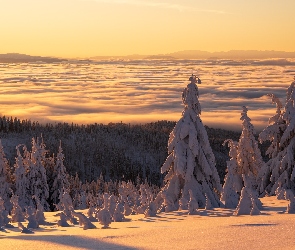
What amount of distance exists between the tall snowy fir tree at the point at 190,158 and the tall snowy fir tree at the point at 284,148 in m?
4.60

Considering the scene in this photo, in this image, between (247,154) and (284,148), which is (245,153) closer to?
(247,154)

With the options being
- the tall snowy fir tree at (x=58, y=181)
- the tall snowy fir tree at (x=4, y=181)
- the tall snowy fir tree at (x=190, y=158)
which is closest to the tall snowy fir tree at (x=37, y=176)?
the tall snowy fir tree at (x=4, y=181)

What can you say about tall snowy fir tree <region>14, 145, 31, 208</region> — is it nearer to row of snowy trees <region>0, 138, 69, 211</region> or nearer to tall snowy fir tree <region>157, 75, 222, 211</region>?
row of snowy trees <region>0, 138, 69, 211</region>

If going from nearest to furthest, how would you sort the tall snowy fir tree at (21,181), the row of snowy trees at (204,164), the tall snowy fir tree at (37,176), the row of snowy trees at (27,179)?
the row of snowy trees at (204,164) → the row of snowy trees at (27,179) → the tall snowy fir tree at (21,181) → the tall snowy fir tree at (37,176)

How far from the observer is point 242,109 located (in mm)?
33375

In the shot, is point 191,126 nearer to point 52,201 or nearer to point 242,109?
point 242,109

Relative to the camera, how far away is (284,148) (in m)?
26.6

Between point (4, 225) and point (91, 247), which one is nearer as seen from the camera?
point (91, 247)

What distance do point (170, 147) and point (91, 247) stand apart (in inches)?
601

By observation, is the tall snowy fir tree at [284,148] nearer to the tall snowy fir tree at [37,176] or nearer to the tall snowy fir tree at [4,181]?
the tall snowy fir tree at [37,176]

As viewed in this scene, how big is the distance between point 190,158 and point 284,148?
21.9 ft

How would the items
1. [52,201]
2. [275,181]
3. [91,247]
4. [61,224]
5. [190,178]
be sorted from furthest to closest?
[52,201] → [275,181] → [190,178] → [61,224] → [91,247]

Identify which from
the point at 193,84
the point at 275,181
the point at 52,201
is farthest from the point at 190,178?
the point at 52,201

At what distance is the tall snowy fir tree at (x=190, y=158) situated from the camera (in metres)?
22.5
